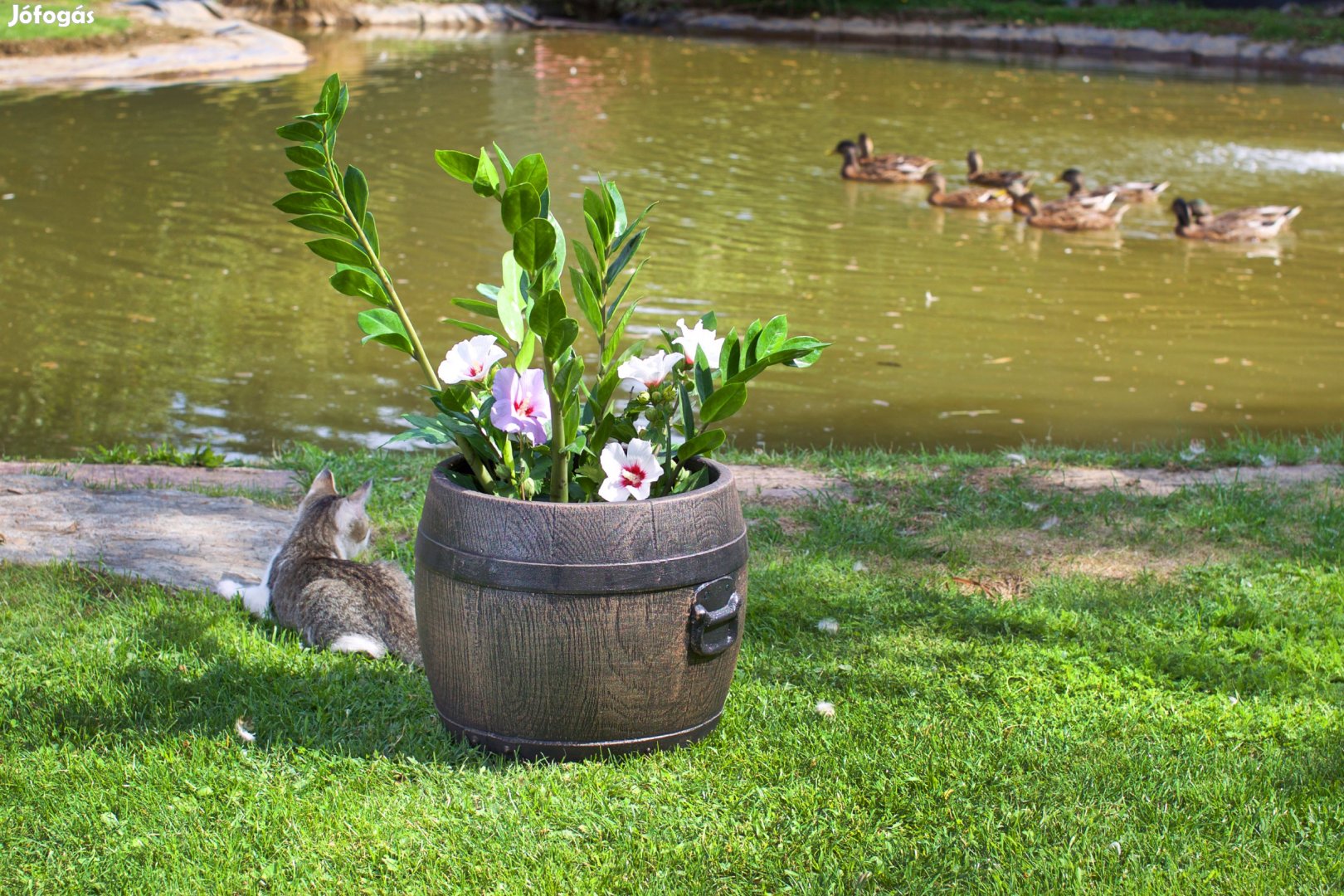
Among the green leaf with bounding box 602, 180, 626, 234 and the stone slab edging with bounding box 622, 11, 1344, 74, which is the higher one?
the stone slab edging with bounding box 622, 11, 1344, 74

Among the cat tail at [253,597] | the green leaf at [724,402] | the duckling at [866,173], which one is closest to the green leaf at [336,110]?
the green leaf at [724,402]

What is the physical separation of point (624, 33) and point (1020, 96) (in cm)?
1452

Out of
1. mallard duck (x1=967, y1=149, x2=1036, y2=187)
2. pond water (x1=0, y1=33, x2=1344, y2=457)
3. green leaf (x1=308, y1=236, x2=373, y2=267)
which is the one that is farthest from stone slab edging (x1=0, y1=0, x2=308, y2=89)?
green leaf (x1=308, y1=236, x2=373, y2=267)

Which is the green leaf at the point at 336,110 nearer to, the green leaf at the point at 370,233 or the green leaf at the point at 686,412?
the green leaf at the point at 370,233

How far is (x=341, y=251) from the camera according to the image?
3189mm

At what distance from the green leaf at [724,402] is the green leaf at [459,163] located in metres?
0.80

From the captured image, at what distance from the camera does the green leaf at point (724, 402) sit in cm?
317

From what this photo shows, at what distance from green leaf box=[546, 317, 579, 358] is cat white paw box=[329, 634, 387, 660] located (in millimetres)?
1417

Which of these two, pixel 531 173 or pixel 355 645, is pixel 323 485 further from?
pixel 531 173

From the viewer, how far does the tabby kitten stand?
4.08 meters

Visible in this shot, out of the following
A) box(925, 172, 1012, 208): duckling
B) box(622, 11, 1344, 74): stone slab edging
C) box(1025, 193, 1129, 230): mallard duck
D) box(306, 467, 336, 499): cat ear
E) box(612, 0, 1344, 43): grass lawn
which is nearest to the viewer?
box(306, 467, 336, 499): cat ear

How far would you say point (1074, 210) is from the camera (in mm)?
13539

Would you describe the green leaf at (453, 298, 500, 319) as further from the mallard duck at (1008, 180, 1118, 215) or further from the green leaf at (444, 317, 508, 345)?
the mallard duck at (1008, 180, 1118, 215)

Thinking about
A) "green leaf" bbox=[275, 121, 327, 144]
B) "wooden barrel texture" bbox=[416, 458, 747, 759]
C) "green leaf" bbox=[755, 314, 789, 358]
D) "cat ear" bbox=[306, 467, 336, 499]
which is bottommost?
"cat ear" bbox=[306, 467, 336, 499]
